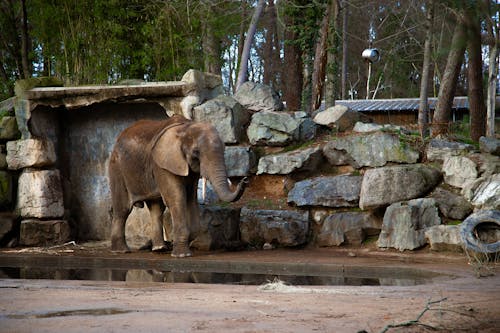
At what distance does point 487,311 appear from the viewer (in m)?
6.71

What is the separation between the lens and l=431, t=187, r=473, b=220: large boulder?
12.6 m

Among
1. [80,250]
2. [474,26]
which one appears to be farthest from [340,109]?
[474,26]

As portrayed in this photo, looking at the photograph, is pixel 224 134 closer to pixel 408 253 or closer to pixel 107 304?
pixel 408 253

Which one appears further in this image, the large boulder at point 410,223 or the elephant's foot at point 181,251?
the elephant's foot at point 181,251

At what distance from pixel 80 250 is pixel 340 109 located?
5.59 m

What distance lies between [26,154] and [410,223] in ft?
23.6

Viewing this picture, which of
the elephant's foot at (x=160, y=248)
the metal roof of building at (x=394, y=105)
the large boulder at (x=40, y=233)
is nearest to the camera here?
the elephant's foot at (x=160, y=248)

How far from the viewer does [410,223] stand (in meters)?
12.6

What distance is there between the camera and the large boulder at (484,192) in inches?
477

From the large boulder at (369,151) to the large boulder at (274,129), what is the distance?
2.40 ft

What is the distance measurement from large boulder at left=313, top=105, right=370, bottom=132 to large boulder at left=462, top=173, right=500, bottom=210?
333 centimetres

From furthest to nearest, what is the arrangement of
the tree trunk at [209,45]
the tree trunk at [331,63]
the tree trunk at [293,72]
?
1. the tree trunk at [293,72]
2. the tree trunk at [209,45]
3. the tree trunk at [331,63]

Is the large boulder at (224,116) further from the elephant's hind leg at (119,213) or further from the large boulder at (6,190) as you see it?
the large boulder at (6,190)

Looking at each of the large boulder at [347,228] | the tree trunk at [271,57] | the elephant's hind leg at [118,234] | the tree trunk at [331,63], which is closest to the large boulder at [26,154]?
the elephant's hind leg at [118,234]
